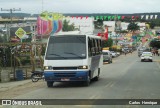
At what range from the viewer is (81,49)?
71.0 ft

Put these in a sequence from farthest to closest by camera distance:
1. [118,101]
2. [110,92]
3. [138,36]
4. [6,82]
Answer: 1. [138,36]
2. [6,82]
3. [110,92]
4. [118,101]

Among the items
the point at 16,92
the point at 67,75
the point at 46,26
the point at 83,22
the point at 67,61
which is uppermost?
the point at 67,61

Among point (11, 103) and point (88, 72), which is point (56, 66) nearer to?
point (88, 72)

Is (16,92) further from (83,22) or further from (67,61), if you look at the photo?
(83,22)

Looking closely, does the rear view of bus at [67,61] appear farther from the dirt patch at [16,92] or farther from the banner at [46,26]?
the banner at [46,26]

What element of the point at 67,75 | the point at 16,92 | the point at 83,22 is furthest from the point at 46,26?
the point at 83,22

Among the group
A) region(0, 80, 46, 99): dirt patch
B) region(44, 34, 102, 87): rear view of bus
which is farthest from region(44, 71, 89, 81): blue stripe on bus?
region(0, 80, 46, 99): dirt patch

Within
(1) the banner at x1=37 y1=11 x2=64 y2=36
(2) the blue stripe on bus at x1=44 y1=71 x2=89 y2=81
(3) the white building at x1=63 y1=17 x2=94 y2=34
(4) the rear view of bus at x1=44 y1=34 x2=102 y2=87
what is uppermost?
(4) the rear view of bus at x1=44 y1=34 x2=102 y2=87

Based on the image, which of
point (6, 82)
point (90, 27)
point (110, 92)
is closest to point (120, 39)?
point (90, 27)

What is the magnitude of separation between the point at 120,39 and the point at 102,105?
16332cm

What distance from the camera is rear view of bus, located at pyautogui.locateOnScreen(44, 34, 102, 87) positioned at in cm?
2100

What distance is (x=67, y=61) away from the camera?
21.0 metres

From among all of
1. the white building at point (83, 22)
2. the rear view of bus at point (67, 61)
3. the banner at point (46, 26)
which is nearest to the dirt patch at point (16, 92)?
the rear view of bus at point (67, 61)

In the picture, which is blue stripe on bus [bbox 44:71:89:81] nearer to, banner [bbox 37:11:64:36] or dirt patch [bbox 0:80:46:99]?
dirt patch [bbox 0:80:46:99]
